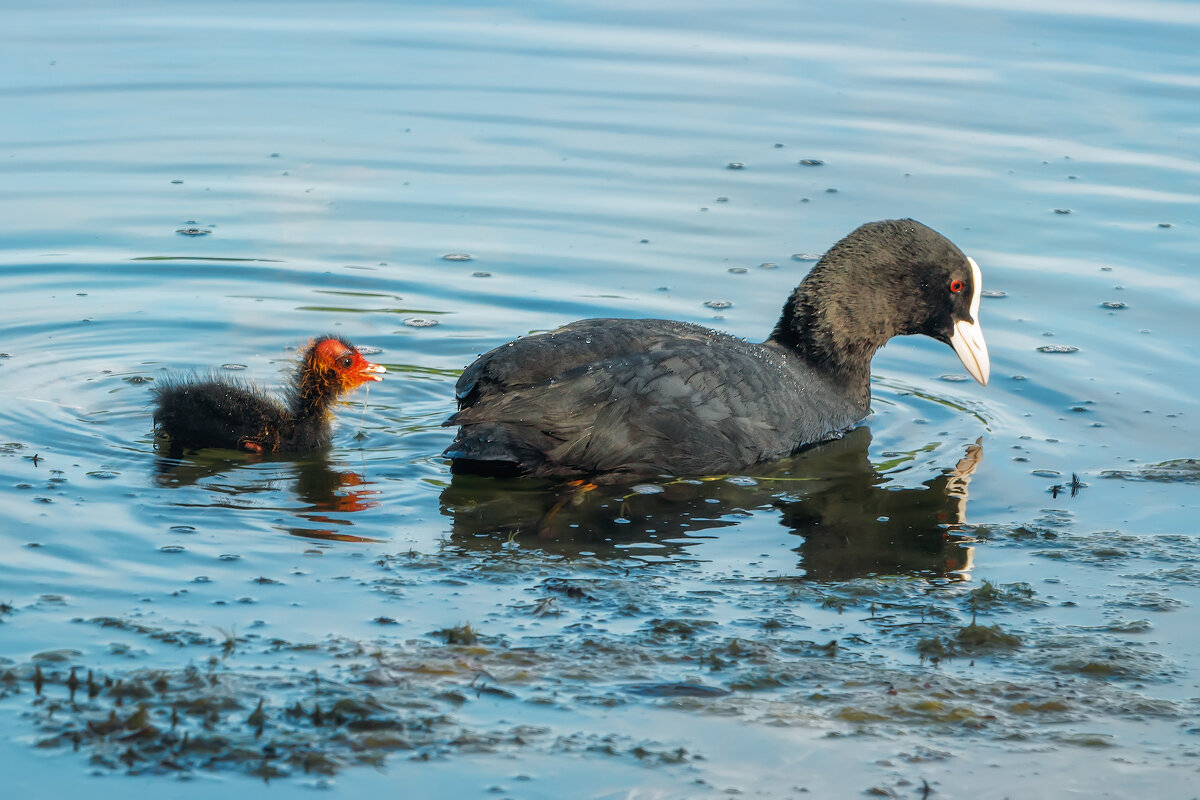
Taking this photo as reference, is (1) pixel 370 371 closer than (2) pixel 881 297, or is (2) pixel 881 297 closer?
(1) pixel 370 371

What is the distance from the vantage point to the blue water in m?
4.19

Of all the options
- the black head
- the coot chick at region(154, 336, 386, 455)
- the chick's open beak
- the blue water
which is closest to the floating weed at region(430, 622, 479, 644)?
the blue water

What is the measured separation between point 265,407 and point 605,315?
2402mm

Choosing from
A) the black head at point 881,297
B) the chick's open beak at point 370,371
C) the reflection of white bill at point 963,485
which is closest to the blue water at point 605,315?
the reflection of white bill at point 963,485

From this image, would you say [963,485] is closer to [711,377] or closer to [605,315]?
[711,377]

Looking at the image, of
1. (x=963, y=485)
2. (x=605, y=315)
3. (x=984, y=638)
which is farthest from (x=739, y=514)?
(x=605, y=315)

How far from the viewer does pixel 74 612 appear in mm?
4633

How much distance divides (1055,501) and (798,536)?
1.17 m

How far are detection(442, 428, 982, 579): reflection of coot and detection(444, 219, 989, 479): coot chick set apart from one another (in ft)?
0.37

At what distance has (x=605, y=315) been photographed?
8.27m

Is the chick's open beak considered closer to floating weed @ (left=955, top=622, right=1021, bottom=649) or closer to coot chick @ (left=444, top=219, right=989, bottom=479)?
coot chick @ (left=444, top=219, right=989, bottom=479)

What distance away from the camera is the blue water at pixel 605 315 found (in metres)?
4.19

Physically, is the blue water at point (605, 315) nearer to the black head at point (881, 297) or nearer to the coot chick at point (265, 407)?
the coot chick at point (265, 407)

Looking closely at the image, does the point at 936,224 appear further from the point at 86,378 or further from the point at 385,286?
the point at 86,378
